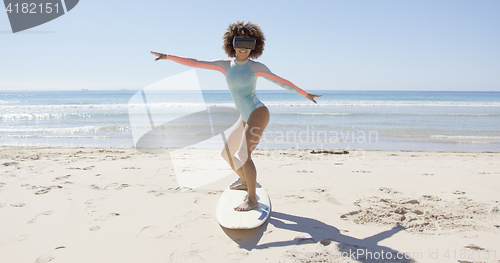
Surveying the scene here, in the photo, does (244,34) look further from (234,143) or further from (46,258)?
(46,258)

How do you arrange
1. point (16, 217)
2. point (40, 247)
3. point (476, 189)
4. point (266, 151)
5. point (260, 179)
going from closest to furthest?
point (40, 247) → point (16, 217) → point (476, 189) → point (260, 179) → point (266, 151)

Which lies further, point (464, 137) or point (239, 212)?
point (464, 137)

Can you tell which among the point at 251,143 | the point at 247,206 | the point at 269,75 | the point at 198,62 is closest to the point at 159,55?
the point at 198,62

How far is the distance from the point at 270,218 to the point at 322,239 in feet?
2.40

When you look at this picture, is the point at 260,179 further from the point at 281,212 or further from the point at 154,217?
the point at 154,217

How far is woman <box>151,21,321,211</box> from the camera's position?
3307 millimetres

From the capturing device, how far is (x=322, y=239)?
288 centimetres

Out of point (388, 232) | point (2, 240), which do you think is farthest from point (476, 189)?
point (2, 240)

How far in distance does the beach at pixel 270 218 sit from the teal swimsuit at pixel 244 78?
4.71 feet

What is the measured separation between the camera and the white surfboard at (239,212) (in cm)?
306

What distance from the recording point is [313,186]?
4520 mm

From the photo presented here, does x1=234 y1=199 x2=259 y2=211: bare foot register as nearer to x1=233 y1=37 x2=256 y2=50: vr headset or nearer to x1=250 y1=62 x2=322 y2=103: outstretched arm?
x1=250 y1=62 x2=322 y2=103: outstretched arm

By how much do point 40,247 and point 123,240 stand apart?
745 millimetres

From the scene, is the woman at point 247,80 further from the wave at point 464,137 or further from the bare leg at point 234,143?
the wave at point 464,137
